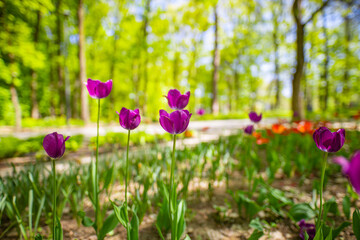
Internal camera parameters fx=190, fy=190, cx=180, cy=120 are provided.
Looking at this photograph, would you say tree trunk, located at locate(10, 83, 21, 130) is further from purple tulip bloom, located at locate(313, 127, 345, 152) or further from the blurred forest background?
purple tulip bloom, located at locate(313, 127, 345, 152)

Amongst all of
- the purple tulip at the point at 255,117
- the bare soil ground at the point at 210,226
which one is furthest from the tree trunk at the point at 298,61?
the bare soil ground at the point at 210,226

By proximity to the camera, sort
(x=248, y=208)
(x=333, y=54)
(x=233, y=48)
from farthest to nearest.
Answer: (x=233, y=48)
(x=333, y=54)
(x=248, y=208)

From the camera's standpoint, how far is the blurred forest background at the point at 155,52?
19.1 ft

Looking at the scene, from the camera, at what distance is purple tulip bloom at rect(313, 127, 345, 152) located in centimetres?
89

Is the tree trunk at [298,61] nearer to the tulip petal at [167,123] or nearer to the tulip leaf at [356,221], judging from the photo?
the tulip leaf at [356,221]

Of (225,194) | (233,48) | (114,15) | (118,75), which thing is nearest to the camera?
(225,194)

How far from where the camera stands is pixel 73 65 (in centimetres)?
1403

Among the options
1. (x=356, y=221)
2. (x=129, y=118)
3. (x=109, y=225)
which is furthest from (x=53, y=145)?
(x=356, y=221)

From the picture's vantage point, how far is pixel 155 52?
43.2ft

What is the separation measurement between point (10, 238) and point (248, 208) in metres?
1.69

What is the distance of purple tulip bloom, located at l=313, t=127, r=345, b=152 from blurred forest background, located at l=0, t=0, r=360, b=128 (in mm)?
3445

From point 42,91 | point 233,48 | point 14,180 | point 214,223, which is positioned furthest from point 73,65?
point 214,223

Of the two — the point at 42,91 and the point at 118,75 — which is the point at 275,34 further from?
the point at 42,91

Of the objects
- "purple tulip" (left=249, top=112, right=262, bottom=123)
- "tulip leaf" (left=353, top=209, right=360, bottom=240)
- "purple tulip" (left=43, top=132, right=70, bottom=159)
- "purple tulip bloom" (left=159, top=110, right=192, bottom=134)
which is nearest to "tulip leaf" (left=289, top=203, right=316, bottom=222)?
"tulip leaf" (left=353, top=209, right=360, bottom=240)
